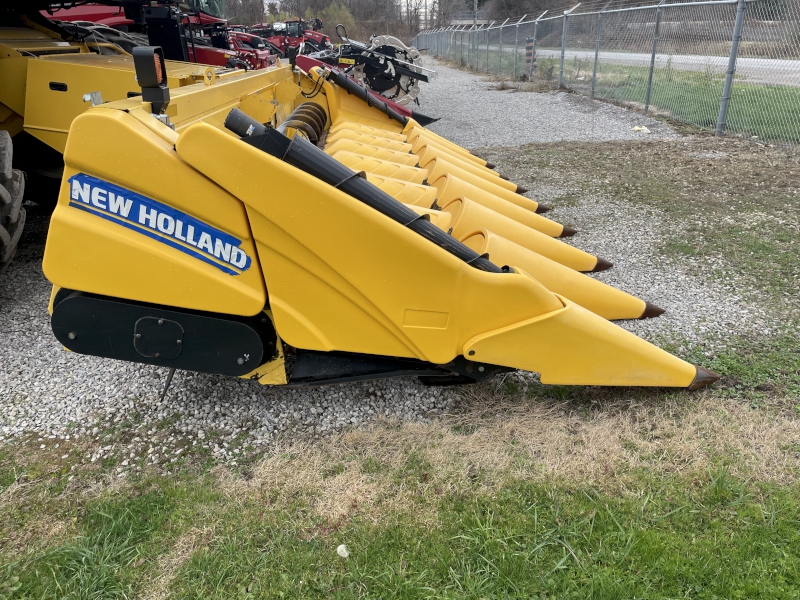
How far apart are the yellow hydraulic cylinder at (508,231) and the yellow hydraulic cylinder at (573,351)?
1131mm

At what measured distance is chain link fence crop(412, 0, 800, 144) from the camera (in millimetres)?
8875

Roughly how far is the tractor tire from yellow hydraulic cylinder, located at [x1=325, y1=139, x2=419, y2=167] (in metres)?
2.00

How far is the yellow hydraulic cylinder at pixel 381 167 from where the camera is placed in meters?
3.87

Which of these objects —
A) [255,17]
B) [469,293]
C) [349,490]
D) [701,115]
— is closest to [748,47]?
[701,115]

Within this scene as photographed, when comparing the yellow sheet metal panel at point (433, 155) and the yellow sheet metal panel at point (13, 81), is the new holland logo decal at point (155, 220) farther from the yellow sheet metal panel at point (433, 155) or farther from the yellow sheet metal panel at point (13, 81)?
the yellow sheet metal panel at point (433, 155)

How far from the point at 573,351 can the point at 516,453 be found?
Result: 498mm

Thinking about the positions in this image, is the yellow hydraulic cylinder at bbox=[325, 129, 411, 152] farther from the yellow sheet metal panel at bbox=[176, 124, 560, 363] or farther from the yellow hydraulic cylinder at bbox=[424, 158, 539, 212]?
the yellow sheet metal panel at bbox=[176, 124, 560, 363]

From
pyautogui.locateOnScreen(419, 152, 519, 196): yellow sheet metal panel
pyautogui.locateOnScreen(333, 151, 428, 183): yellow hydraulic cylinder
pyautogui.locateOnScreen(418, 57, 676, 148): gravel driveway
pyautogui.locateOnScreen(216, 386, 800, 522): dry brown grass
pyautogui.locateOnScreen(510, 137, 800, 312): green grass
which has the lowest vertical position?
pyautogui.locateOnScreen(216, 386, 800, 522): dry brown grass

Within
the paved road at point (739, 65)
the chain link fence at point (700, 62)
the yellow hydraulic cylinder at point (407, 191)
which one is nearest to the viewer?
the yellow hydraulic cylinder at point (407, 191)

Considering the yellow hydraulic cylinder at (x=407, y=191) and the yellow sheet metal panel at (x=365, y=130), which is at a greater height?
the yellow sheet metal panel at (x=365, y=130)

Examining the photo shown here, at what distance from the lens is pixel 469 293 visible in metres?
2.31

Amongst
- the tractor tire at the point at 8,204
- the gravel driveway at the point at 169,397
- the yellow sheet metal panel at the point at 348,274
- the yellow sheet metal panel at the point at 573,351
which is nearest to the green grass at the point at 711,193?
the gravel driveway at the point at 169,397

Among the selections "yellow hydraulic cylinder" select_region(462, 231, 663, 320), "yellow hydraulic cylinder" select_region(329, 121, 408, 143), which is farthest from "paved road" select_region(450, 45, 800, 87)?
"yellow hydraulic cylinder" select_region(462, 231, 663, 320)

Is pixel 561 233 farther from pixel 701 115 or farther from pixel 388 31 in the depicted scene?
pixel 388 31
